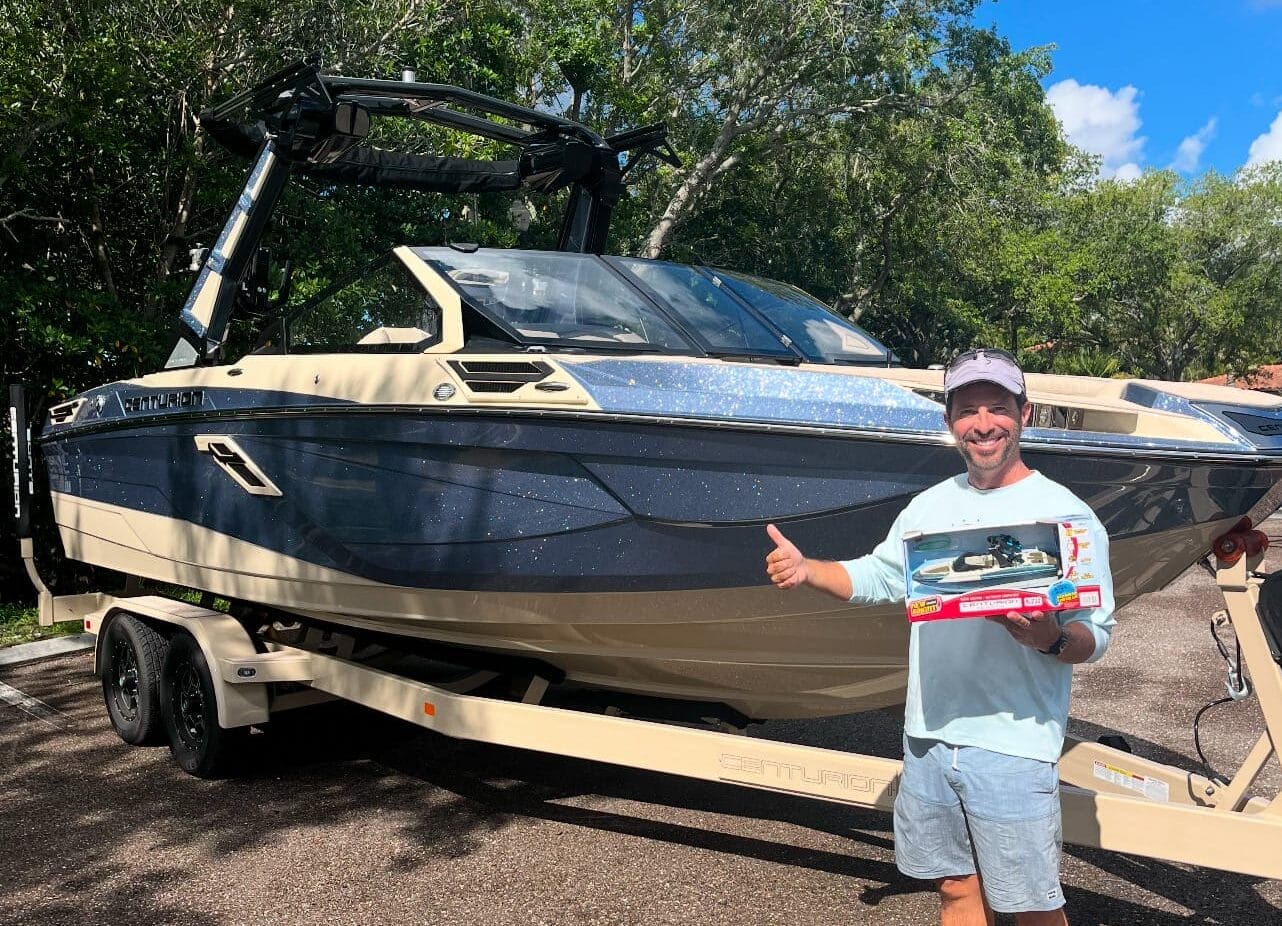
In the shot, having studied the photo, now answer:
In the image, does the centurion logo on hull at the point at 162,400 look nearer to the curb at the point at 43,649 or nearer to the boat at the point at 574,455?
the boat at the point at 574,455

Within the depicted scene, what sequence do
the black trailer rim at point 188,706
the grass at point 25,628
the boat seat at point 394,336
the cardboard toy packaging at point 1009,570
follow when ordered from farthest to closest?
the grass at point 25,628 → the black trailer rim at point 188,706 → the boat seat at point 394,336 → the cardboard toy packaging at point 1009,570

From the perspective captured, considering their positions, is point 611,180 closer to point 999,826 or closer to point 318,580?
point 318,580

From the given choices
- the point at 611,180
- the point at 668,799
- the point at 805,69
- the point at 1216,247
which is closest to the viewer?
the point at 668,799

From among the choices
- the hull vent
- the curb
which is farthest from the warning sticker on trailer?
the curb

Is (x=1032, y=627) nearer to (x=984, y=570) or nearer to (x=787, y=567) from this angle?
Answer: (x=984, y=570)

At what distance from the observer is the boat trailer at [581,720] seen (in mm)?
2914

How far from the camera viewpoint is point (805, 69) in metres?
21.2

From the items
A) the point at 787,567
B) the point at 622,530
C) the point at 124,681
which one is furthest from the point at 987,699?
the point at 124,681

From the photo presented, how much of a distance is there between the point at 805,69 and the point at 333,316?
1835 cm

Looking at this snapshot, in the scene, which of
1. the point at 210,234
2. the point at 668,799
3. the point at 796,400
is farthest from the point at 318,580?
the point at 210,234

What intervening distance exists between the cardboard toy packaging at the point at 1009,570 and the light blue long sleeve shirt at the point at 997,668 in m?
0.06

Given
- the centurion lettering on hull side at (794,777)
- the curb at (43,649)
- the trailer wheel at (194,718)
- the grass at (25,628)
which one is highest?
the centurion lettering on hull side at (794,777)

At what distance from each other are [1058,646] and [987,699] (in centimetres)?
20

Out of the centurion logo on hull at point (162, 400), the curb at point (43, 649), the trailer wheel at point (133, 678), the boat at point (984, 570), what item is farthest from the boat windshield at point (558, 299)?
the curb at point (43, 649)
